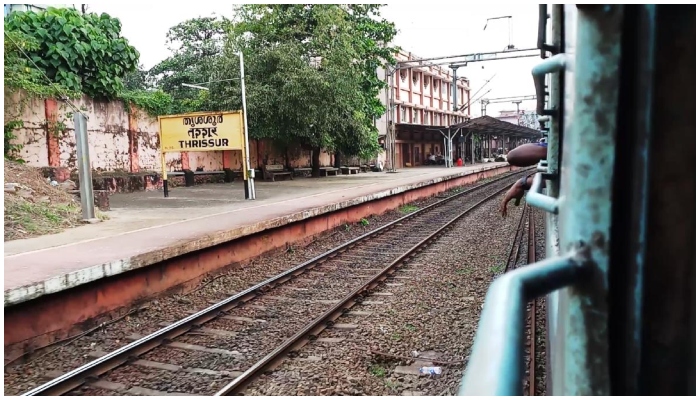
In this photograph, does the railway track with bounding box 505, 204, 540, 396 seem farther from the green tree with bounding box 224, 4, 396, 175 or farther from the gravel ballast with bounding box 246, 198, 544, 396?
the green tree with bounding box 224, 4, 396, 175

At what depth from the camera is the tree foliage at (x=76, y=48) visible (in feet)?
47.3

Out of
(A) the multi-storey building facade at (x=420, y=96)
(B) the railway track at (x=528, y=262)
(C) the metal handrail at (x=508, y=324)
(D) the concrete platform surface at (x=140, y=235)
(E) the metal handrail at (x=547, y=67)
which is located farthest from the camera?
(A) the multi-storey building facade at (x=420, y=96)

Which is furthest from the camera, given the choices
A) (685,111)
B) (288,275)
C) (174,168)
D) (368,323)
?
(174,168)

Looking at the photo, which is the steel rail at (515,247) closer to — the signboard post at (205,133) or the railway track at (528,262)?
the railway track at (528,262)

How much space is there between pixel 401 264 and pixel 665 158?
7.25 m

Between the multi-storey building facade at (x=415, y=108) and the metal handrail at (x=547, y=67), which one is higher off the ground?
the multi-storey building facade at (x=415, y=108)

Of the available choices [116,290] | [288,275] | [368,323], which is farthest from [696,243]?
[288,275]

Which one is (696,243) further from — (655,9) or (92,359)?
(92,359)

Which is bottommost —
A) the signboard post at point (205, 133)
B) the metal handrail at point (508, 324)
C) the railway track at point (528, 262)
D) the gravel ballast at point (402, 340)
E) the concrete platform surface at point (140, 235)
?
the gravel ballast at point (402, 340)

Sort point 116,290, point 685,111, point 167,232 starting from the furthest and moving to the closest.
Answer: point 167,232 < point 116,290 < point 685,111

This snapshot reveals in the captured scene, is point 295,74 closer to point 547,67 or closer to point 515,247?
point 515,247

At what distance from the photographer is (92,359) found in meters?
4.50

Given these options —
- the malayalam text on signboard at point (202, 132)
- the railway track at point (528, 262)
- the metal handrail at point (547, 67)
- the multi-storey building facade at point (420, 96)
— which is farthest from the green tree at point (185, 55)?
the metal handrail at point (547, 67)

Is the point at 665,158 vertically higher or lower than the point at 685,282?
higher
